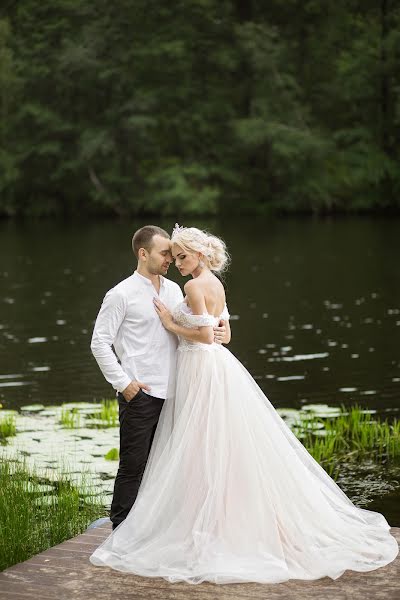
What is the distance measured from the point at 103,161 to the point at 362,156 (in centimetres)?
1128

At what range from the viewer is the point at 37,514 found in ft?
20.8

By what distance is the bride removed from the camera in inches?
189

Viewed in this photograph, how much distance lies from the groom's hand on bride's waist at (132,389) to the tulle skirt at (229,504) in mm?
179

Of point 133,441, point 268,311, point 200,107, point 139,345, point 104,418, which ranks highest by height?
point 200,107

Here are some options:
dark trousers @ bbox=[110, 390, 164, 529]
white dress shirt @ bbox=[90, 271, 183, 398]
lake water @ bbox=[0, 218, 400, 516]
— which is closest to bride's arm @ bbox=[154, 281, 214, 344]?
white dress shirt @ bbox=[90, 271, 183, 398]

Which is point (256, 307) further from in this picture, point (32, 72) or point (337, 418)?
point (32, 72)

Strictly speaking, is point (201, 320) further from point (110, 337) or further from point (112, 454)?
point (112, 454)

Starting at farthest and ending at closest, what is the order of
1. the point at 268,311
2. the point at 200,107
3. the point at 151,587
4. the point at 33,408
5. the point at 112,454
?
the point at 200,107 < the point at 268,311 < the point at 33,408 < the point at 112,454 < the point at 151,587

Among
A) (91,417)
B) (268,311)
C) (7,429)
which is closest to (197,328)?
(7,429)

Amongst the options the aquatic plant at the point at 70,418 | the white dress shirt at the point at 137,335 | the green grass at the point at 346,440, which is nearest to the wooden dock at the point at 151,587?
the white dress shirt at the point at 137,335

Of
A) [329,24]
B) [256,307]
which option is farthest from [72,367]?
[329,24]

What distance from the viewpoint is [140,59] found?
46.9 meters

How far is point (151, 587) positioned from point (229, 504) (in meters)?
0.59

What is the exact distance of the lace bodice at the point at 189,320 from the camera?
5.11 m
